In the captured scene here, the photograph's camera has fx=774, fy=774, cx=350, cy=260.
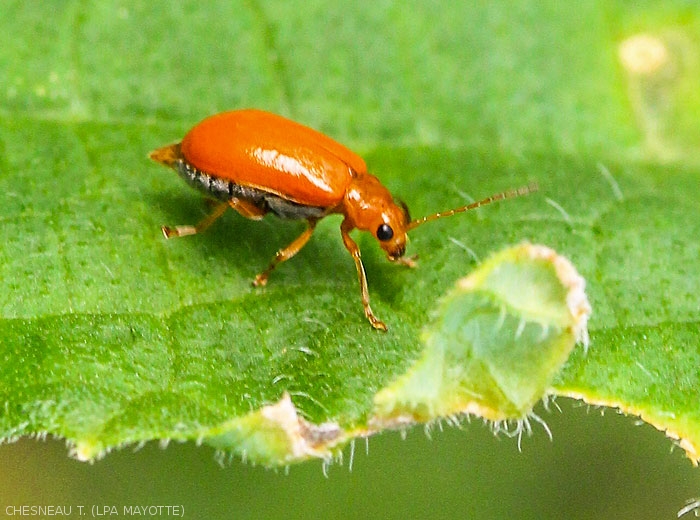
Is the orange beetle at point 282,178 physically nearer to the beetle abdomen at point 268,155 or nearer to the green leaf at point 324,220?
the beetle abdomen at point 268,155

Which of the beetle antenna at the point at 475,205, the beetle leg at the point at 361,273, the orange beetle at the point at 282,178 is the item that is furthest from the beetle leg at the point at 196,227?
the beetle antenna at the point at 475,205

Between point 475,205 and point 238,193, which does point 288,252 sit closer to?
point 238,193

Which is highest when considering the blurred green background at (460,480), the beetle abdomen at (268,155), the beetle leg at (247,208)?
the beetle abdomen at (268,155)

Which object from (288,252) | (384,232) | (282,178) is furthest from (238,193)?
(384,232)

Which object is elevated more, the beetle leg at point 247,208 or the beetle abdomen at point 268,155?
the beetle abdomen at point 268,155

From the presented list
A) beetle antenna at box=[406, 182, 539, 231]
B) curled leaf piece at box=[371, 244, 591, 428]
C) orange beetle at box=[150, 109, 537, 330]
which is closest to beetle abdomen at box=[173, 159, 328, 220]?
orange beetle at box=[150, 109, 537, 330]

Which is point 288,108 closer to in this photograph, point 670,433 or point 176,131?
point 176,131

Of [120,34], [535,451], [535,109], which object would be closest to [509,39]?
[535,109]
